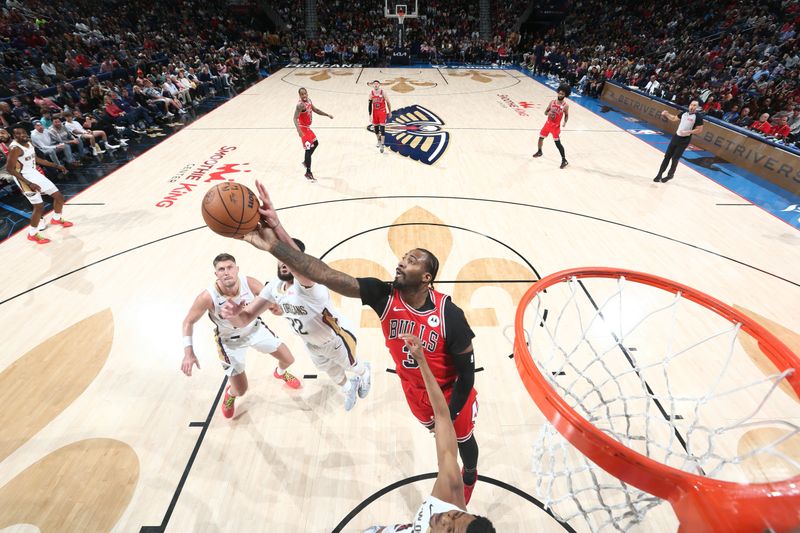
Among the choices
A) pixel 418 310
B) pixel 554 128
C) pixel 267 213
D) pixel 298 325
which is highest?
pixel 267 213

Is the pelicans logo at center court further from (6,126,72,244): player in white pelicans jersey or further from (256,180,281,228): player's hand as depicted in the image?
(256,180,281,228): player's hand

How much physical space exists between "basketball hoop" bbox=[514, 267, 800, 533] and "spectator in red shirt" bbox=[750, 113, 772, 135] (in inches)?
293

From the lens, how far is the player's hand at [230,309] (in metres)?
3.03

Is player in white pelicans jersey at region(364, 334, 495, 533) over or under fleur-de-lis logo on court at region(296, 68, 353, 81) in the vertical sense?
over

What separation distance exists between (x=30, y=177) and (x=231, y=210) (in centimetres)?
611

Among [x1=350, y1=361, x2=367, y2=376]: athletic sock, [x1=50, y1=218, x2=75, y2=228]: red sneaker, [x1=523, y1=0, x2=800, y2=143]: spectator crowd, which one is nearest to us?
[x1=350, y1=361, x2=367, y2=376]: athletic sock

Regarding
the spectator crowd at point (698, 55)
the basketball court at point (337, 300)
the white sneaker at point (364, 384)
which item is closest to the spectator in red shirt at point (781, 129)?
the spectator crowd at point (698, 55)

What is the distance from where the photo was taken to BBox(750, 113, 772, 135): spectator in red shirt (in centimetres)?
925

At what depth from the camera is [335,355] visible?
11.1 feet

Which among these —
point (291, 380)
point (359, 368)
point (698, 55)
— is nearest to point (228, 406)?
point (291, 380)

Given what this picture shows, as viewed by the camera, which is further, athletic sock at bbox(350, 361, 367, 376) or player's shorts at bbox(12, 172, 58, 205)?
player's shorts at bbox(12, 172, 58, 205)

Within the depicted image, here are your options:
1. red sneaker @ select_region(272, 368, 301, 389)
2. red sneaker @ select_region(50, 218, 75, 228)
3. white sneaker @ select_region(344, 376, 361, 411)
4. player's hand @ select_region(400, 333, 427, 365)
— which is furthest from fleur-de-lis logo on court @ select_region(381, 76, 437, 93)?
player's hand @ select_region(400, 333, 427, 365)

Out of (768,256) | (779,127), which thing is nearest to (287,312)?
(768,256)

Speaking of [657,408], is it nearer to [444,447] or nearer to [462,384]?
[462,384]
